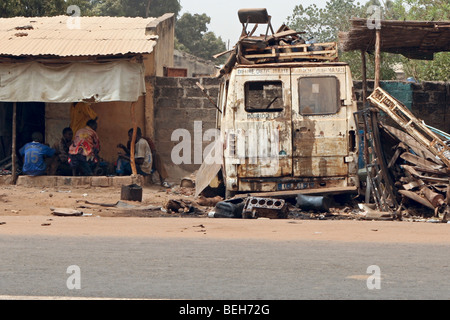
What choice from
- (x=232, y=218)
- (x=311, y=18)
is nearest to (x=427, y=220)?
(x=232, y=218)

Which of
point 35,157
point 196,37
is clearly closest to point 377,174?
point 35,157

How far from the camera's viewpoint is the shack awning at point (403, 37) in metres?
11.6

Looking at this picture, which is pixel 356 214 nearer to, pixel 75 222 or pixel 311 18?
pixel 75 222

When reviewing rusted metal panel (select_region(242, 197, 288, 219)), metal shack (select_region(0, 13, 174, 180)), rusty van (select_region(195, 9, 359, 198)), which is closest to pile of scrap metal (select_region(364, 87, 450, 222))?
rusty van (select_region(195, 9, 359, 198))

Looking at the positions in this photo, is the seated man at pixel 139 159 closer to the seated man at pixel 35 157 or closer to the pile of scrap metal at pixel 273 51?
A: the seated man at pixel 35 157

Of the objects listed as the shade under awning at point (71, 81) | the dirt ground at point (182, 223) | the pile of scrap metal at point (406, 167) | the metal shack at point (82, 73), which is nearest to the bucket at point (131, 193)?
the dirt ground at point (182, 223)

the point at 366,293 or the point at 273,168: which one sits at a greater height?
the point at 273,168

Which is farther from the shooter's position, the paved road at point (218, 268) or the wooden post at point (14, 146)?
the wooden post at point (14, 146)

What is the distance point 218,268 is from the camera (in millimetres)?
5648

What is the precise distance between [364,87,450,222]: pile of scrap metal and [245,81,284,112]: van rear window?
1.35 meters

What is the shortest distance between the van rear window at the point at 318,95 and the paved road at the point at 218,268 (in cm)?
408

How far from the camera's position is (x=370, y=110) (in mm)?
10977
